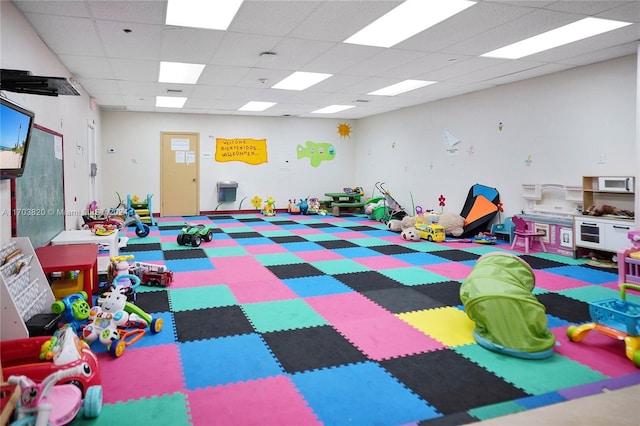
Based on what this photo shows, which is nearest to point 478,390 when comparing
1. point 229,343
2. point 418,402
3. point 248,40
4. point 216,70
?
point 418,402

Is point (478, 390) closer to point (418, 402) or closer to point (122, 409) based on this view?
point (418, 402)

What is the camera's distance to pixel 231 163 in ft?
38.1

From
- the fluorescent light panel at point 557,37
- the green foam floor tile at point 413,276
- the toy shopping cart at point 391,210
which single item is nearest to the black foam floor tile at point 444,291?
the green foam floor tile at point 413,276

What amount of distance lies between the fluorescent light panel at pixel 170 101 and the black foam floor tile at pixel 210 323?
6.17 metres

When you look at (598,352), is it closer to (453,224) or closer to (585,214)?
(585,214)

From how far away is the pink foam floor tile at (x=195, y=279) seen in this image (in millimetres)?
4700

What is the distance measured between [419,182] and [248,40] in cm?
597

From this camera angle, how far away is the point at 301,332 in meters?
3.38

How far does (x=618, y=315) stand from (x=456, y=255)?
10.5 ft

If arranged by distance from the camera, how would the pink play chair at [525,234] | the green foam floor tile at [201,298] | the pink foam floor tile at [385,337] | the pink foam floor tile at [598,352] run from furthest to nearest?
1. the pink play chair at [525,234]
2. the green foam floor tile at [201,298]
3. the pink foam floor tile at [385,337]
4. the pink foam floor tile at [598,352]

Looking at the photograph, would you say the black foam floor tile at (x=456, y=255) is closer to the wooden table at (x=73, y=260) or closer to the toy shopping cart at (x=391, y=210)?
the toy shopping cart at (x=391, y=210)

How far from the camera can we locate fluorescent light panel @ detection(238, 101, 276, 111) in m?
9.53

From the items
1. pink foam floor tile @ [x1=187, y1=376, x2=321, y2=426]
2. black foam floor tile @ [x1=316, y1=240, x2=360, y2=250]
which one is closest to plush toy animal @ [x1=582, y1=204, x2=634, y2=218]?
black foam floor tile @ [x1=316, y1=240, x2=360, y2=250]

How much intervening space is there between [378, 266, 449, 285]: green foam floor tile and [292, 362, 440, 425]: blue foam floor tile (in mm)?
2161
